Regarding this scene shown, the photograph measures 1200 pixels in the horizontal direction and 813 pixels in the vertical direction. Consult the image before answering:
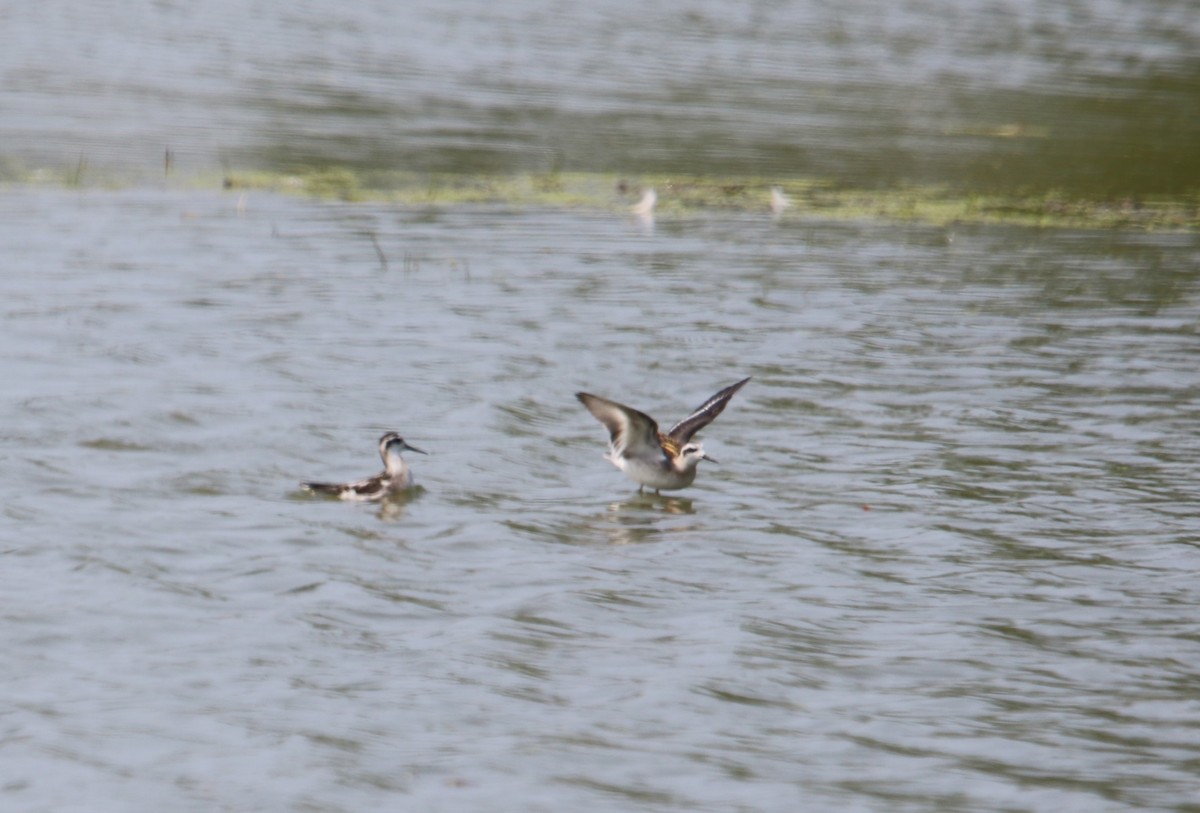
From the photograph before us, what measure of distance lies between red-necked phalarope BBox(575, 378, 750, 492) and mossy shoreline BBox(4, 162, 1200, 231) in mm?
9983

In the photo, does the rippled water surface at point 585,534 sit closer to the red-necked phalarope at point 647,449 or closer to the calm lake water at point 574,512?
the calm lake water at point 574,512

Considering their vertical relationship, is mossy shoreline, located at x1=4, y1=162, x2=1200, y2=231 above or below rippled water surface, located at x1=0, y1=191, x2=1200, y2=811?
above

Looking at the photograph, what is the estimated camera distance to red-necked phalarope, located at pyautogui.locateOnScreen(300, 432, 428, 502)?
36.6 ft

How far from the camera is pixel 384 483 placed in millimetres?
11234

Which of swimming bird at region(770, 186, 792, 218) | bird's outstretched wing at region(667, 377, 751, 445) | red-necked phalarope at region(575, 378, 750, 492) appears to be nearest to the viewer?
red-necked phalarope at region(575, 378, 750, 492)

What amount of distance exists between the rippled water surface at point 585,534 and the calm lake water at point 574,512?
0.03m

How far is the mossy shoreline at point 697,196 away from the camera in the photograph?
70.8 feet

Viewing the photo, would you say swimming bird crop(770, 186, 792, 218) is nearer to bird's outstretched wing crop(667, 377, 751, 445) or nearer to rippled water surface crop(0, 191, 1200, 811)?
rippled water surface crop(0, 191, 1200, 811)

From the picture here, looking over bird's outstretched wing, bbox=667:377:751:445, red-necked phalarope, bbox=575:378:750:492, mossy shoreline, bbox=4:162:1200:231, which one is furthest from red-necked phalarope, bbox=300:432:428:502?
mossy shoreline, bbox=4:162:1200:231

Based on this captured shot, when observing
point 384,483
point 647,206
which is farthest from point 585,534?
point 647,206

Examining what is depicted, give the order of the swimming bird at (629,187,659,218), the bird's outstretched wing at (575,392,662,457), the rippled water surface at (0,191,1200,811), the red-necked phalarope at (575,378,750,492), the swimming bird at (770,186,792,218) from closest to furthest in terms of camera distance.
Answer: the rippled water surface at (0,191,1200,811) < the bird's outstretched wing at (575,392,662,457) < the red-necked phalarope at (575,378,750,492) < the swimming bird at (629,187,659,218) < the swimming bird at (770,186,792,218)

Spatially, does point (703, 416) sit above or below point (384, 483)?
above

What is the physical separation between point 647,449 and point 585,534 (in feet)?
2.71

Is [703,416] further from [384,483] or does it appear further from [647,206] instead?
[647,206]
